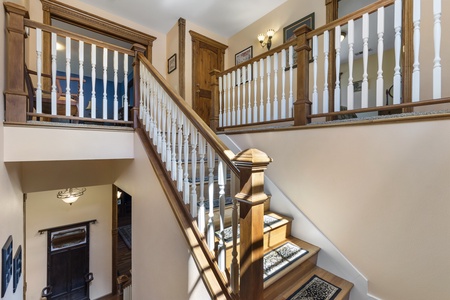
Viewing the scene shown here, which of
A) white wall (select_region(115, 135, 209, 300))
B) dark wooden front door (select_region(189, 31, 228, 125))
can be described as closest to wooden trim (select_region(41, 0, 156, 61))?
dark wooden front door (select_region(189, 31, 228, 125))

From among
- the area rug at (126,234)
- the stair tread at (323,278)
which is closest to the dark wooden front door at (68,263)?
the area rug at (126,234)

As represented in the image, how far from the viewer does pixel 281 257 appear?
1576 mm

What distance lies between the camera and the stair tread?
140 cm

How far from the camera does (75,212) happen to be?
14.0 ft

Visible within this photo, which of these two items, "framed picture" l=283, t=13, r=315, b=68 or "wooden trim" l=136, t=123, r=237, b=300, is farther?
"framed picture" l=283, t=13, r=315, b=68

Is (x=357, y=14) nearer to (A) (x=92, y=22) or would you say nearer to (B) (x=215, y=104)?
(B) (x=215, y=104)

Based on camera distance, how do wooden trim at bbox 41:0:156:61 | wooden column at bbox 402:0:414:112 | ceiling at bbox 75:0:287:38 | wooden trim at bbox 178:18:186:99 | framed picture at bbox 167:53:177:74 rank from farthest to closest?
framed picture at bbox 167:53:177:74, wooden trim at bbox 178:18:186:99, ceiling at bbox 75:0:287:38, wooden trim at bbox 41:0:156:61, wooden column at bbox 402:0:414:112

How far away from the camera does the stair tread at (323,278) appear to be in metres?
1.40

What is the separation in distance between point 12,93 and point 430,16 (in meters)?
3.75

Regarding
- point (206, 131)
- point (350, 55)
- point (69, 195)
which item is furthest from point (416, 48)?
point (69, 195)

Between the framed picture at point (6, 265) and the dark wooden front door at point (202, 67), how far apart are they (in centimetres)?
299

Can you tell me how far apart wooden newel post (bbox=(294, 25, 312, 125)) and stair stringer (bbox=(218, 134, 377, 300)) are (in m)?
0.66

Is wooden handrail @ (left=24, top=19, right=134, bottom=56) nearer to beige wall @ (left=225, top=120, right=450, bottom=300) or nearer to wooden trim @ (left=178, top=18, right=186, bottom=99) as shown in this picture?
wooden trim @ (left=178, top=18, right=186, bottom=99)

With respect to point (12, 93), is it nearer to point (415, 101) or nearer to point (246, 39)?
point (415, 101)
